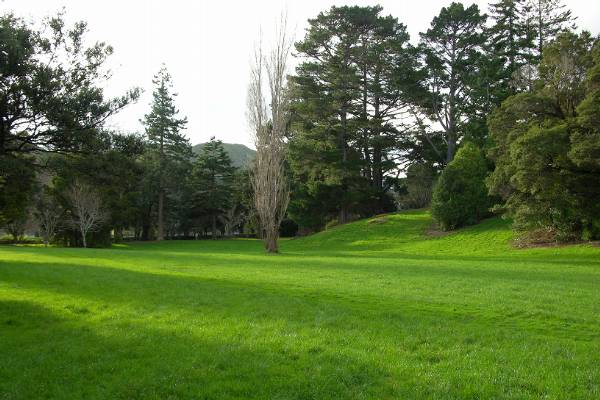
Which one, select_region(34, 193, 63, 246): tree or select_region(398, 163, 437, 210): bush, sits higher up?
select_region(398, 163, 437, 210): bush

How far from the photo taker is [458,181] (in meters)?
37.4

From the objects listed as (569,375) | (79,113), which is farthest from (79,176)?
(569,375)

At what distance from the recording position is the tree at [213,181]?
64688 mm

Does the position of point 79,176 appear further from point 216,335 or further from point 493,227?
point 493,227

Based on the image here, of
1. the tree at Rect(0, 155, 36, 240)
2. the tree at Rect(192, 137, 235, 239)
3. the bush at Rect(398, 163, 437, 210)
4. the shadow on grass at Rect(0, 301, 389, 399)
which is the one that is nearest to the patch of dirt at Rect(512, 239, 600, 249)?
the bush at Rect(398, 163, 437, 210)

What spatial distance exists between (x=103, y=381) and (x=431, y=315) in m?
5.95

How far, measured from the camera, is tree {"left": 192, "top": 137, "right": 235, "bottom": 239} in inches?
2547

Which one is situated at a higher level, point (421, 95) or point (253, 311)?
point (421, 95)

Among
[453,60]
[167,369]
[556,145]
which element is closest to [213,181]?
[453,60]

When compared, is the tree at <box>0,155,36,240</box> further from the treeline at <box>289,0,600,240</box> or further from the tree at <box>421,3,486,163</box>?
the tree at <box>421,3,486,163</box>

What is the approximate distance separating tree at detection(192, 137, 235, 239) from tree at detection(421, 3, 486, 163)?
3101 centimetres

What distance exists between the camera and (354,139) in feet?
172

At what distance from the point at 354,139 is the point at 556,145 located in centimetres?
3223

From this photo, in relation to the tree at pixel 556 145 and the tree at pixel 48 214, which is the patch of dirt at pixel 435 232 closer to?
the tree at pixel 556 145
